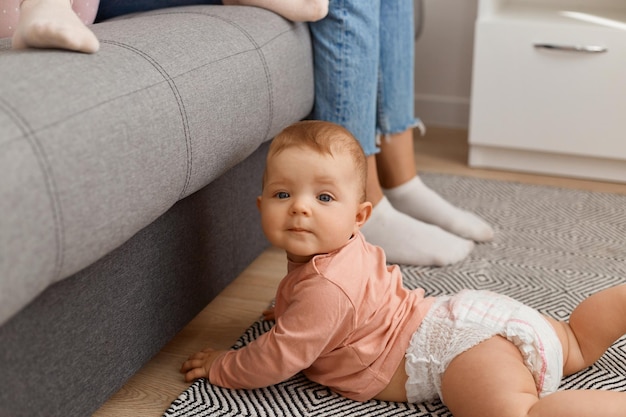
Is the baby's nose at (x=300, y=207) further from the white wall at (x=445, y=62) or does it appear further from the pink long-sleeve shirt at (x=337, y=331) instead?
the white wall at (x=445, y=62)

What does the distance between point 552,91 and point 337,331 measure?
1.14 meters

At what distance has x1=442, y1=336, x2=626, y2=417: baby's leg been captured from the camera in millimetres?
928

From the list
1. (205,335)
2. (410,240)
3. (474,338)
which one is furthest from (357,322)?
(410,240)

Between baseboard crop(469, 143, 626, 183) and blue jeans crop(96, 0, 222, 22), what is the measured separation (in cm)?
94

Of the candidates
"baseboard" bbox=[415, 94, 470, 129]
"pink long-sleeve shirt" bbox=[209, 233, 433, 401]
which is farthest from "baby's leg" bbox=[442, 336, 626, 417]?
"baseboard" bbox=[415, 94, 470, 129]

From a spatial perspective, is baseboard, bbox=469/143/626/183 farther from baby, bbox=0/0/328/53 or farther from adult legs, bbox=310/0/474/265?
baby, bbox=0/0/328/53

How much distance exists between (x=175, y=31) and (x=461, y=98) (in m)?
1.51

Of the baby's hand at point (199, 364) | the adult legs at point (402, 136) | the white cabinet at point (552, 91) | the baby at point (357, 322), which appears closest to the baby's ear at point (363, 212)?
the baby at point (357, 322)

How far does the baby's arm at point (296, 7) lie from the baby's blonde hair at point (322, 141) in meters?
0.33

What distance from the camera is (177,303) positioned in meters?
1.20

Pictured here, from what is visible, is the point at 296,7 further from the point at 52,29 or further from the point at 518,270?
the point at 518,270

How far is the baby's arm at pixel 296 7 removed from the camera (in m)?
1.36

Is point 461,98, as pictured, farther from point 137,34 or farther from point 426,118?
point 137,34

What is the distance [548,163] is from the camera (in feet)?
6.69
